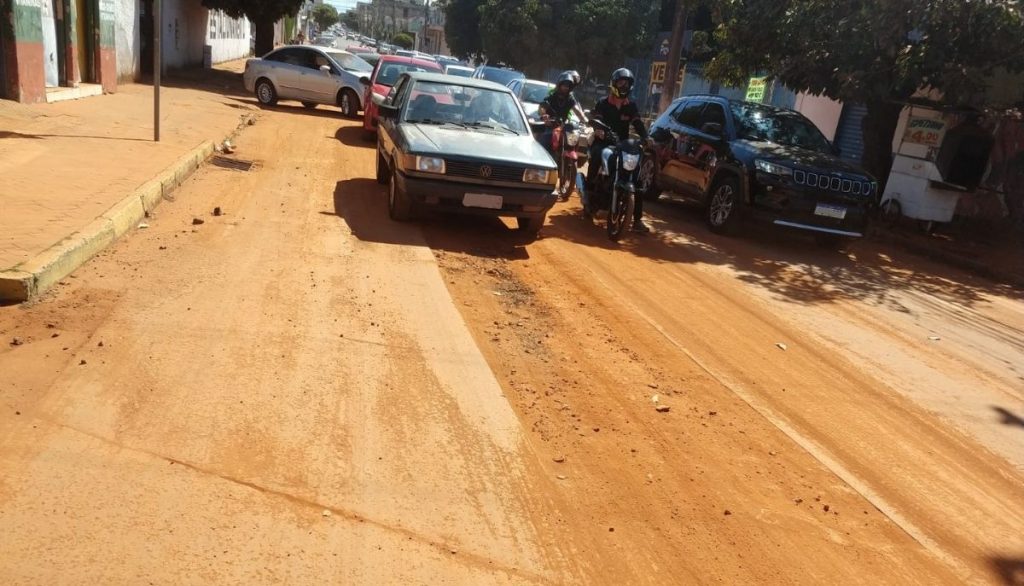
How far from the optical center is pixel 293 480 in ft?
12.0

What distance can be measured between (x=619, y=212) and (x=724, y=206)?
203cm

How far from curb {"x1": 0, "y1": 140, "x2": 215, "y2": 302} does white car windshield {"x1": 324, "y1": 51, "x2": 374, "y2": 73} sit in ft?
41.9

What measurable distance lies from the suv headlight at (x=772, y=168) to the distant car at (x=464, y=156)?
296cm

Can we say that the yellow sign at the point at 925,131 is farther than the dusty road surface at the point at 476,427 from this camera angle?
Yes

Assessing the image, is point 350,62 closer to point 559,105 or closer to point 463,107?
point 559,105

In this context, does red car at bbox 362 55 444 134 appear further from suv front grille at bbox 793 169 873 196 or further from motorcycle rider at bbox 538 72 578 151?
suv front grille at bbox 793 169 873 196

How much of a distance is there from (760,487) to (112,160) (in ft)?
28.6

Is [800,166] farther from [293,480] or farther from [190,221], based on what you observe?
[293,480]

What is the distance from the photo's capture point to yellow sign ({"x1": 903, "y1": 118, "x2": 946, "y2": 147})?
1245 cm

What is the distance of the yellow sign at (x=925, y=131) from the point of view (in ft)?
40.8

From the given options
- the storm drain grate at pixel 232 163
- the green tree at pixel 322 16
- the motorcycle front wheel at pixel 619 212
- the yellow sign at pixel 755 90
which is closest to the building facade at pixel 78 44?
the storm drain grate at pixel 232 163

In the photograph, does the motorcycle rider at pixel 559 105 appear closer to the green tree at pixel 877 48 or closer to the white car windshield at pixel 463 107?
the white car windshield at pixel 463 107

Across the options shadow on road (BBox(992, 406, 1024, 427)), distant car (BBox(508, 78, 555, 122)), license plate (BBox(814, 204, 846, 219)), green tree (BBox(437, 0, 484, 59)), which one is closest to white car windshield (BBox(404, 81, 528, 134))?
license plate (BBox(814, 204, 846, 219))

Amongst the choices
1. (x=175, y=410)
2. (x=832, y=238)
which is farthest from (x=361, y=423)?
(x=832, y=238)
